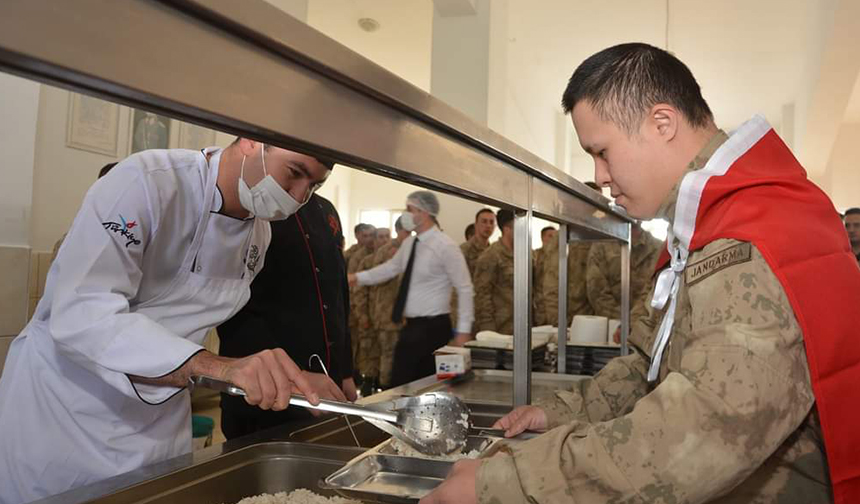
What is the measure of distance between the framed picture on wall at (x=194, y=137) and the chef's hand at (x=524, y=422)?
2884 millimetres

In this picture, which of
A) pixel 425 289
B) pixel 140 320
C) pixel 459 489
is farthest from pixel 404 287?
pixel 459 489

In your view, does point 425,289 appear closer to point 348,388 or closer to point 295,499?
point 348,388

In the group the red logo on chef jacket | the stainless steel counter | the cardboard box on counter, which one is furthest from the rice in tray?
the cardboard box on counter

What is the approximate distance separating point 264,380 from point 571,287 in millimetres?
3573

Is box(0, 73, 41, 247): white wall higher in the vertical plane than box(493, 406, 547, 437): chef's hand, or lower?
higher

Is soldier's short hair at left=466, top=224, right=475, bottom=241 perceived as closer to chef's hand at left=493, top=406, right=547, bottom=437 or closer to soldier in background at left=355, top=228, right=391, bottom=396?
soldier in background at left=355, top=228, right=391, bottom=396

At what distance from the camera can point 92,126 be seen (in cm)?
306

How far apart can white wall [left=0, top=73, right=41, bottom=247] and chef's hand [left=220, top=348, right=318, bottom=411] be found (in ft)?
7.59

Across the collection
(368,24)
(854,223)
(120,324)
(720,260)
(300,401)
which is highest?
(368,24)

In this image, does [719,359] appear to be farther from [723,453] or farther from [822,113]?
[822,113]

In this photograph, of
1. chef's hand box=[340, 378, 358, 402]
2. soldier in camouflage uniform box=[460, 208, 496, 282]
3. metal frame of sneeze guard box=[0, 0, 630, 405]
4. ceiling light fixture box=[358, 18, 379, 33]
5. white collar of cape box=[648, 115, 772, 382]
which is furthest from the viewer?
ceiling light fixture box=[358, 18, 379, 33]

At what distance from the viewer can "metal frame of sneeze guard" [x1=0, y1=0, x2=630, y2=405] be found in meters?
0.40

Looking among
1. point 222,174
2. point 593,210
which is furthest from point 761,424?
point 593,210

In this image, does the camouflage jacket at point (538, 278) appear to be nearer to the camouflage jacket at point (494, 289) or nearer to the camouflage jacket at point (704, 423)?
the camouflage jacket at point (494, 289)
